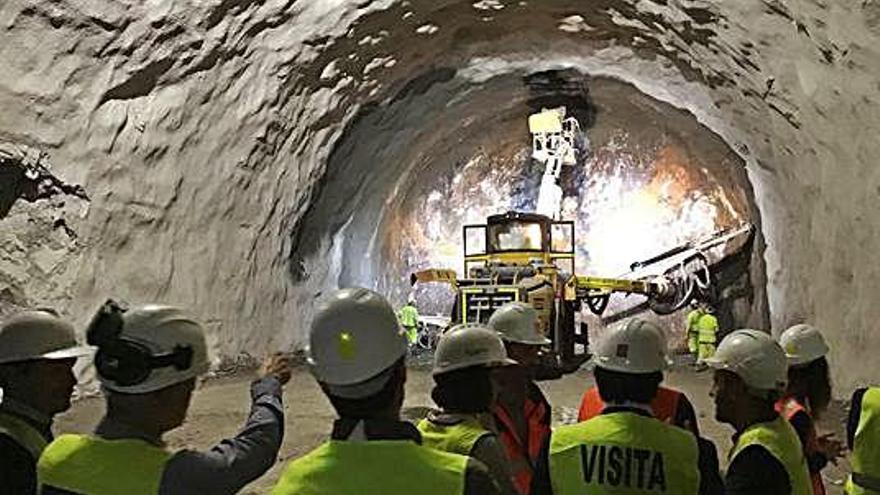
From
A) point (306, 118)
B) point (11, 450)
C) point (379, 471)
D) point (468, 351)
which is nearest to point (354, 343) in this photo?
point (379, 471)

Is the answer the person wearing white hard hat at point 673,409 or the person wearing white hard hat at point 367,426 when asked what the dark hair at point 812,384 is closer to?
the person wearing white hard hat at point 673,409

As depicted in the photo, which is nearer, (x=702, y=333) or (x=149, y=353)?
(x=149, y=353)

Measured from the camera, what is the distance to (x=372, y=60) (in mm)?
9789

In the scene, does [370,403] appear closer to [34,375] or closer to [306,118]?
[34,375]

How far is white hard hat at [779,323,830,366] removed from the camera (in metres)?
3.00

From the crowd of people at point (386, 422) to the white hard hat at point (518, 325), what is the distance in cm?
56

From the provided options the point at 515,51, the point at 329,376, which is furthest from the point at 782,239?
the point at 329,376

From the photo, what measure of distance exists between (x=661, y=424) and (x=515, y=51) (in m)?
9.67

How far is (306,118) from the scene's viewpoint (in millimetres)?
9797

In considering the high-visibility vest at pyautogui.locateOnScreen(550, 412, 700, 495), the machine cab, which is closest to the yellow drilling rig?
the machine cab

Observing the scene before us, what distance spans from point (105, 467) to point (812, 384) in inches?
82.2

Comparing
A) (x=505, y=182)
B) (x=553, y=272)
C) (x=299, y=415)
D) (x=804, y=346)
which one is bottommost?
(x=299, y=415)

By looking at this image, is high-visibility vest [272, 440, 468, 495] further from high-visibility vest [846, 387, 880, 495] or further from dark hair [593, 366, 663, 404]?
high-visibility vest [846, 387, 880, 495]

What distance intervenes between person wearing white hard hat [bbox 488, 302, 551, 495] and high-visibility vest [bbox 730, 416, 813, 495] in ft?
1.94
